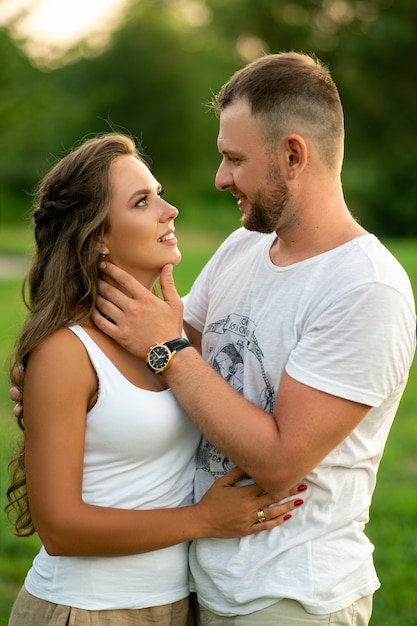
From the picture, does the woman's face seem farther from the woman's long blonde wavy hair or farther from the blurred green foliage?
the blurred green foliage

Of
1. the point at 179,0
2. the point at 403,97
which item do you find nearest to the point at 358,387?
the point at 403,97

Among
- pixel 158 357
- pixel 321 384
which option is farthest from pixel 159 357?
pixel 321 384

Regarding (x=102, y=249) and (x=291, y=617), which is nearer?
(x=291, y=617)

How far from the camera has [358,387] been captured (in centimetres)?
256

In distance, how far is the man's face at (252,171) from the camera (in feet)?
9.39

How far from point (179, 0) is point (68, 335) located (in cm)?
5333

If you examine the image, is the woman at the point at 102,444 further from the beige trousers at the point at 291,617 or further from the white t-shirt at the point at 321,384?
the beige trousers at the point at 291,617

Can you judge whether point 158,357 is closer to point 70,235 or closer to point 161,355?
point 161,355

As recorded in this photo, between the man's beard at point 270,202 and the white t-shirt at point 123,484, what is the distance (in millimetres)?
666

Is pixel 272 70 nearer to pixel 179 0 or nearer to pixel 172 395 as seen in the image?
pixel 172 395

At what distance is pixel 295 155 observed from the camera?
9.37 feet

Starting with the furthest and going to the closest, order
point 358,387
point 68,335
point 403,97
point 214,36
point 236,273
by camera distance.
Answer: point 214,36
point 403,97
point 236,273
point 68,335
point 358,387

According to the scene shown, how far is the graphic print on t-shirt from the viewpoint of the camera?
2.80 metres

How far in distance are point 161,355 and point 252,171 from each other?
Answer: 68 centimetres
